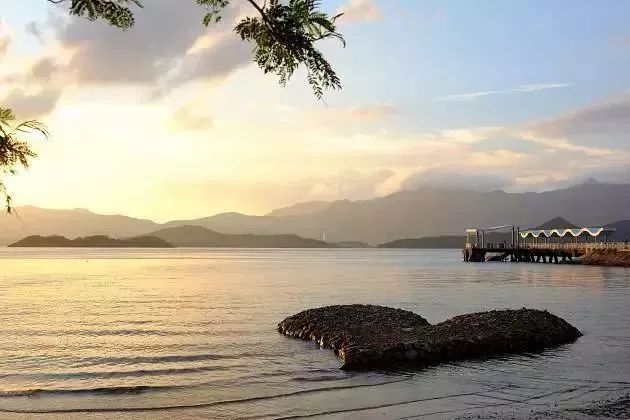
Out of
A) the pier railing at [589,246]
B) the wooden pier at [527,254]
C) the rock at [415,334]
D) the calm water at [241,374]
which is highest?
the pier railing at [589,246]

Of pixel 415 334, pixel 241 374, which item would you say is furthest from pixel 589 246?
pixel 241 374

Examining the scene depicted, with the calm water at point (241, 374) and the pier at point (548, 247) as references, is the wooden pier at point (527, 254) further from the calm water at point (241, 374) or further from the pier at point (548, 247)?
the calm water at point (241, 374)

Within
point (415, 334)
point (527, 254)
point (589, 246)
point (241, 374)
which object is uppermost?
point (589, 246)

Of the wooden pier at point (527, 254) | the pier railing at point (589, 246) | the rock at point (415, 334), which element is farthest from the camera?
the wooden pier at point (527, 254)

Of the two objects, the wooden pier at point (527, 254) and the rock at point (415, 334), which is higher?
the wooden pier at point (527, 254)

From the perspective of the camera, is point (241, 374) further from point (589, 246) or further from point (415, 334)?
point (589, 246)

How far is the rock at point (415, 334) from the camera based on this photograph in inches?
811

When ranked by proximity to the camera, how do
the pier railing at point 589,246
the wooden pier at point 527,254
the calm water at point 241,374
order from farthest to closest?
the wooden pier at point 527,254, the pier railing at point 589,246, the calm water at point 241,374

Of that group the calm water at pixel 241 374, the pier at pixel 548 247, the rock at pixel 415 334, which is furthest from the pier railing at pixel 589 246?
the rock at pixel 415 334

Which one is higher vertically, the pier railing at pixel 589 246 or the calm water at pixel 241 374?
the pier railing at pixel 589 246

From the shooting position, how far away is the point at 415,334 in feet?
75.3

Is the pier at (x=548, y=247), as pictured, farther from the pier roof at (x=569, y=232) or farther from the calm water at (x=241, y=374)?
the calm water at (x=241, y=374)

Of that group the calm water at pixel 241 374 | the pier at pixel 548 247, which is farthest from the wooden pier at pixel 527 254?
the calm water at pixel 241 374

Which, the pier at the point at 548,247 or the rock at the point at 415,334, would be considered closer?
the rock at the point at 415,334
